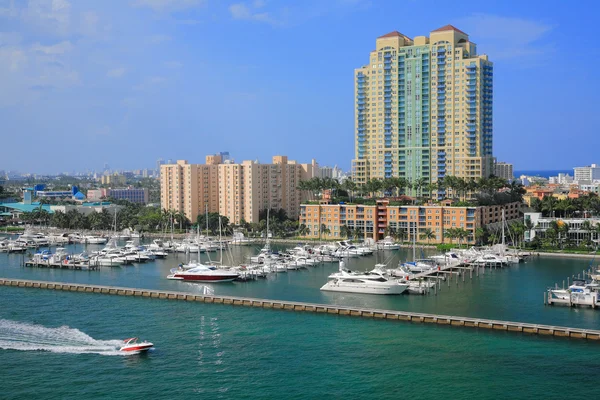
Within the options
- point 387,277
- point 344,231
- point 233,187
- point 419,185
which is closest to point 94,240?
point 233,187

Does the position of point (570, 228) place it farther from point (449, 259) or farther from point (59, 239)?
point (59, 239)

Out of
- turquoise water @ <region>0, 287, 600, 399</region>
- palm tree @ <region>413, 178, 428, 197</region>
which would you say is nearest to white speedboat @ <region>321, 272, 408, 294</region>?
turquoise water @ <region>0, 287, 600, 399</region>

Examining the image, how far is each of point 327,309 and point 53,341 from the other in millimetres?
11986

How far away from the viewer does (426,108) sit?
69.2 meters

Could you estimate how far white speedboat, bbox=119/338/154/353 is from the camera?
25047 millimetres

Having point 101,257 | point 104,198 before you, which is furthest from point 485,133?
point 104,198

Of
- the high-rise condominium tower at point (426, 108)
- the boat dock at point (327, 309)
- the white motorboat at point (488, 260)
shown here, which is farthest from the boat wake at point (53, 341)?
the high-rise condominium tower at point (426, 108)

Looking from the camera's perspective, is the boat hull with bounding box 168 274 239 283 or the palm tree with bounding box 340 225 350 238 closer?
the boat hull with bounding box 168 274 239 283

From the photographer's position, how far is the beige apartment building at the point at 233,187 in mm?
76562

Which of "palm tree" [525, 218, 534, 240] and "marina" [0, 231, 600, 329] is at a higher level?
"palm tree" [525, 218, 534, 240]

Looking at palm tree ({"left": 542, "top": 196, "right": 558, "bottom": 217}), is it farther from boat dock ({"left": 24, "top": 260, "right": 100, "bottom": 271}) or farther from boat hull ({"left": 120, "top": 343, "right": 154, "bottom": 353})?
boat hull ({"left": 120, "top": 343, "right": 154, "bottom": 353})

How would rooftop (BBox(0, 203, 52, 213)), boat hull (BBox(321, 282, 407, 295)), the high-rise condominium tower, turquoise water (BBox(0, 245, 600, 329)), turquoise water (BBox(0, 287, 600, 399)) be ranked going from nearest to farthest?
turquoise water (BBox(0, 287, 600, 399))
turquoise water (BBox(0, 245, 600, 329))
boat hull (BBox(321, 282, 407, 295))
the high-rise condominium tower
rooftop (BBox(0, 203, 52, 213))

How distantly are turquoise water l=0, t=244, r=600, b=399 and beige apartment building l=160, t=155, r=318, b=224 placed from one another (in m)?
40.6

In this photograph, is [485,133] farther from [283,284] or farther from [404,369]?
[404,369]
